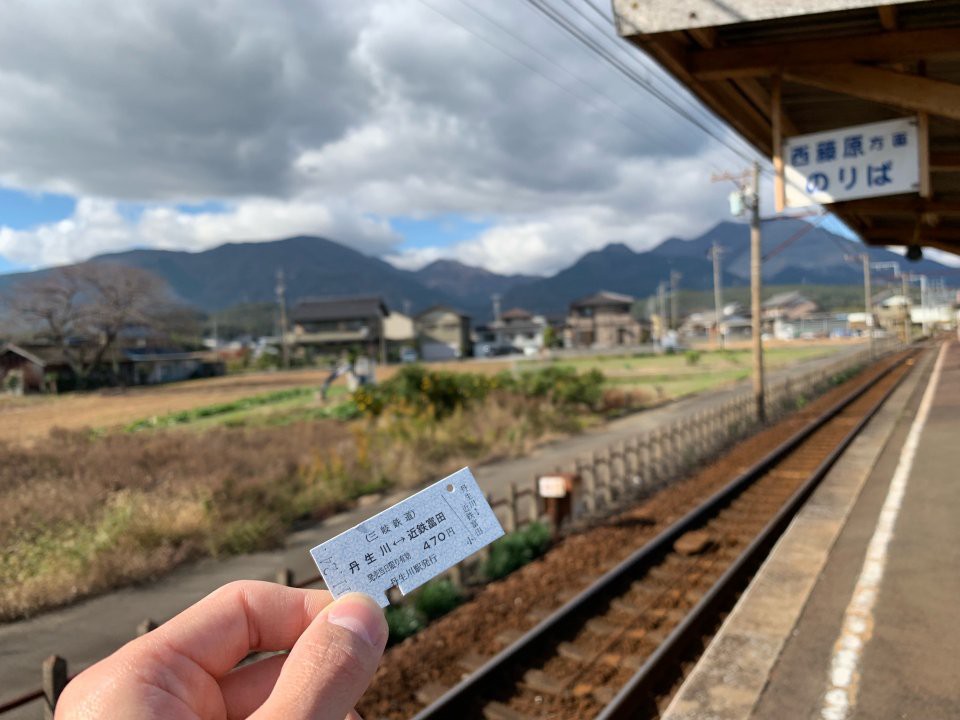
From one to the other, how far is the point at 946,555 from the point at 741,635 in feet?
9.31

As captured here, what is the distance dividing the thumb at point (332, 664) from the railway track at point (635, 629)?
11.4 ft

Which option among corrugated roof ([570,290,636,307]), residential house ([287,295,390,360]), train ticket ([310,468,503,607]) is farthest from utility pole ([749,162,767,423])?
corrugated roof ([570,290,636,307])

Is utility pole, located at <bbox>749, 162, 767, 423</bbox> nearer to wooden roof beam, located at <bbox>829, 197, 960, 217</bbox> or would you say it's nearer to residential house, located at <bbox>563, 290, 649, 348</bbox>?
wooden roof beam, located at <bbox>829, 197, 960, 217</bbox>

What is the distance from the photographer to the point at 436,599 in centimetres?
638

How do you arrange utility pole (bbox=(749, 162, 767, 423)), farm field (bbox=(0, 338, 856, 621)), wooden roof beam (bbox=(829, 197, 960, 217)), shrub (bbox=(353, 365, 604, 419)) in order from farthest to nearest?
utility pole (bbox=(749, 162, 767, 423)), shrub (bbox=(353, 365, 604, 419)), farm field (bbox=(0, 338, 856, 621)), wooden roof beam (bbox=(829, 197, 960, 217))

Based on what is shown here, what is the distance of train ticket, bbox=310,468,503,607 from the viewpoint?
1177mm

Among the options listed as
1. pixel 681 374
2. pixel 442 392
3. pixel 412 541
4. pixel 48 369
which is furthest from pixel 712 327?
pixel 412 541

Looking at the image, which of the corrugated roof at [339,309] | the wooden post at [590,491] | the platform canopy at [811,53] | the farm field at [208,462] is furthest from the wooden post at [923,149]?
the corrugated roof at [339,309]

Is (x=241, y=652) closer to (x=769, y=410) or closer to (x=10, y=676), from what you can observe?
(x=10, y=676)

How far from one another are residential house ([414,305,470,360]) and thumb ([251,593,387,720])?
234 ft

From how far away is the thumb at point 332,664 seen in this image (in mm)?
980

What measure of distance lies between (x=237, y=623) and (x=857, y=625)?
529 cm

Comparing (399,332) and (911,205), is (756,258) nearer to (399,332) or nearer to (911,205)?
(911,205)

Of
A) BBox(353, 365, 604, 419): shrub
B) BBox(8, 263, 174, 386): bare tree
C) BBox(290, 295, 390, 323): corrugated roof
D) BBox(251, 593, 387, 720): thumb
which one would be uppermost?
BBox(290, 295, 390, 323): corrugated roof
